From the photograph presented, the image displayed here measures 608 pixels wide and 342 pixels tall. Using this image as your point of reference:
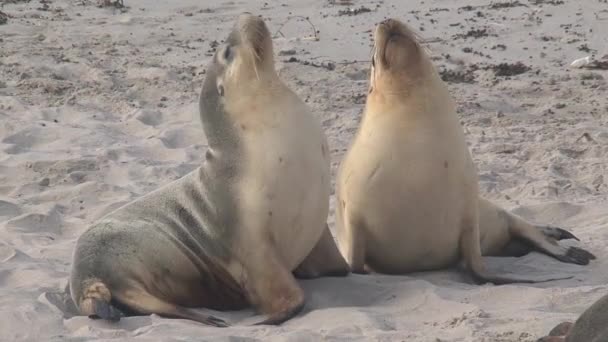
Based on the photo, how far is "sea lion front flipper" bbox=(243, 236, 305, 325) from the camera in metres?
4.38

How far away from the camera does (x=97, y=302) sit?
14.2ft

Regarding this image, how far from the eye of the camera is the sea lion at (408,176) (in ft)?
15.4

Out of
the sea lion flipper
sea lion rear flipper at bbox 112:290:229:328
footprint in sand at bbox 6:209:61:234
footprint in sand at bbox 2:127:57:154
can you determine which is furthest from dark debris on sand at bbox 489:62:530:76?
sea lion rear flipper at bbox 112:290:229:328

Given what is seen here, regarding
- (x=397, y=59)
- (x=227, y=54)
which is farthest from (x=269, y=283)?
(x=397, y=59)

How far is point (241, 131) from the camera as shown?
4.56 m

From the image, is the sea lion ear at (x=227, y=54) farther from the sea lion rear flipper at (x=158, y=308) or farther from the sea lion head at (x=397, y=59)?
the sea lion rear flipper at (x=158, y=308)

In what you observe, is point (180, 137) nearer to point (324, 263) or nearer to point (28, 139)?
point (28, 139)

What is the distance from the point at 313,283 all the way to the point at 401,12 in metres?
6.76

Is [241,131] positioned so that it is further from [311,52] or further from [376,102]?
[311,52]

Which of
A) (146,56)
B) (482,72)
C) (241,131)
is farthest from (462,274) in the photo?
(146,56)

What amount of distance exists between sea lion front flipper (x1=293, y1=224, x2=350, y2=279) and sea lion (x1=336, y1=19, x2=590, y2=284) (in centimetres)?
11

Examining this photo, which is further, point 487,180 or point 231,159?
point 487,180

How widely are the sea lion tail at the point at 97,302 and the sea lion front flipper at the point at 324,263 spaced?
811 millimetres

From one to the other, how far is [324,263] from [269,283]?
0.42m
